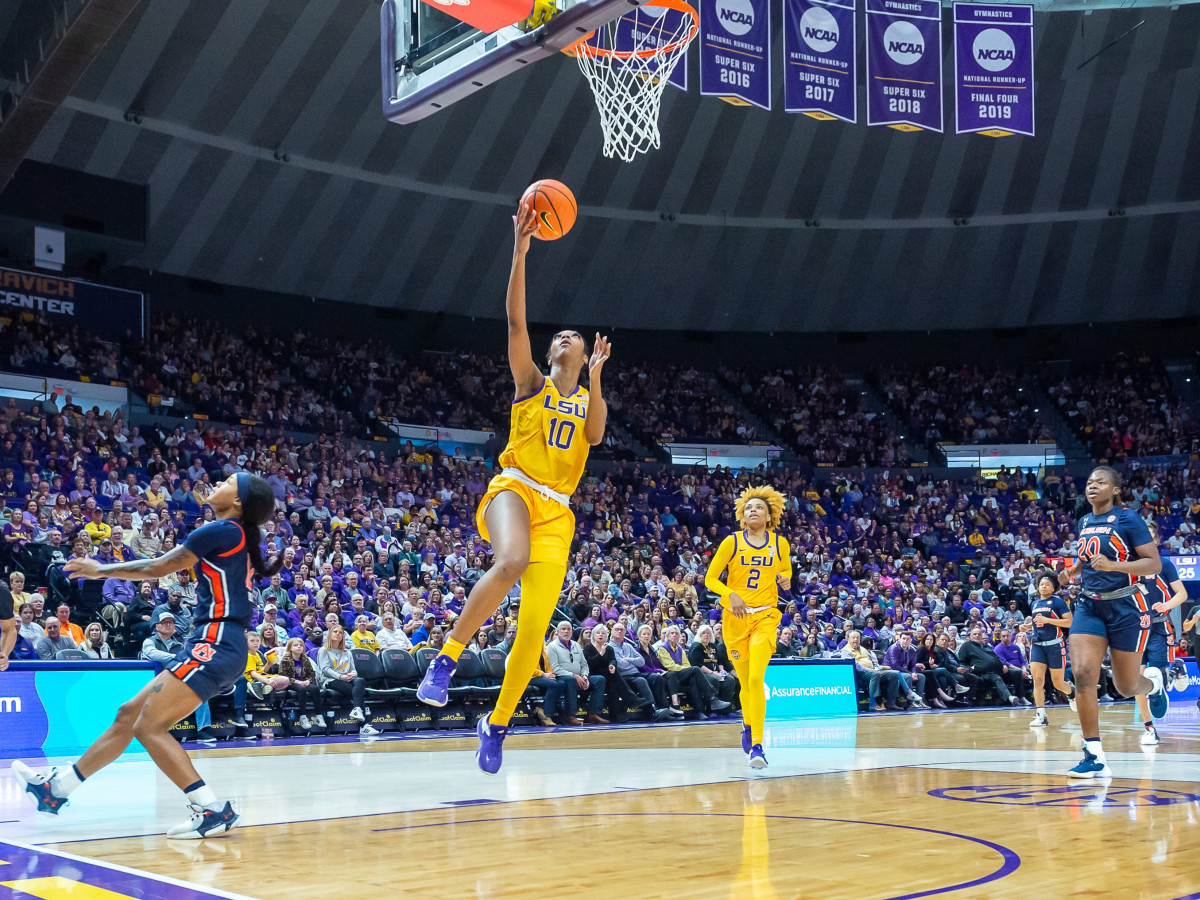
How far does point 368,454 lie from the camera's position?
2325 centimetres

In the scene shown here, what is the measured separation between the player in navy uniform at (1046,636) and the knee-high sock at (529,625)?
31.9 feet

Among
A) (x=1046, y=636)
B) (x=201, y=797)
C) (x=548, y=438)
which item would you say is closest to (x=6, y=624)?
(x=201, y=797)

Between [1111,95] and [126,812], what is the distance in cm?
2723

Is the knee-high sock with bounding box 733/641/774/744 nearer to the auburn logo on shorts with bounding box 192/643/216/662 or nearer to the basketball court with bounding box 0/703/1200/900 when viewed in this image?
the basketball court with bounding box 0/703/1200/900

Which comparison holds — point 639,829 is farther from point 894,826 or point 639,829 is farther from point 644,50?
point 644,50

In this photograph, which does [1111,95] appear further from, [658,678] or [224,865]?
[224,865]

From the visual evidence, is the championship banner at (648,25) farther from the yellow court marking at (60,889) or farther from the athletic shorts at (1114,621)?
the yellow court marking at (60,889)

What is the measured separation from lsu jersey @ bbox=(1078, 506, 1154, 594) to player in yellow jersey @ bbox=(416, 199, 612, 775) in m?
3.65

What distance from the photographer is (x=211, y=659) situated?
5.72m

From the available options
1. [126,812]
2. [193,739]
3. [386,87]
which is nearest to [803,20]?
[386,87]

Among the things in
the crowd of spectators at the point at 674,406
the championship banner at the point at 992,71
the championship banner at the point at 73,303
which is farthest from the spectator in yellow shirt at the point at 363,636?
the crowd of spectators at the point at 674,406

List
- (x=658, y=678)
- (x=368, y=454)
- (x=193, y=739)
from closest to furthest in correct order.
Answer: (x=193, y=739), (x=658, y=678), (x=368, y=454)

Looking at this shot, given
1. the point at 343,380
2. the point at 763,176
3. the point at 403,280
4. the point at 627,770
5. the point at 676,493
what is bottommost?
the point at 627,770

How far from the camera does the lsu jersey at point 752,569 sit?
930cm
